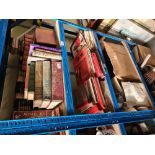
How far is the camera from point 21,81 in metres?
1.29

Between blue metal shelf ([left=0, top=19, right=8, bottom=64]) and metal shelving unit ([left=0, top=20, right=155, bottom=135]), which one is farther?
blue metal shelf ([left=0, top=19, right=8, bottom=64])

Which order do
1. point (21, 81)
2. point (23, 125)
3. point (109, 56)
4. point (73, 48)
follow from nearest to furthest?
1. point (23, 125)
2. point (21, 81)
3. point (109, 56)
4. point (73, 48)

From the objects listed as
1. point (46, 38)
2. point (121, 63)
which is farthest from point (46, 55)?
point (121, 63)

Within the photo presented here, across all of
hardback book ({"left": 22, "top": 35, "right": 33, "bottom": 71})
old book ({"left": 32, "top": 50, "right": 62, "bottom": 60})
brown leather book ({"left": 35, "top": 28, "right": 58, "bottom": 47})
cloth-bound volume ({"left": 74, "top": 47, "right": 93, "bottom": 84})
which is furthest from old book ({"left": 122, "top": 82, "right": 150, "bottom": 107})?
hardback book ({"left": 22, "top": 35, "right": 33, "bottom": 71})

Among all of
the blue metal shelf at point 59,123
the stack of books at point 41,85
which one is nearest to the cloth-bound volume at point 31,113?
the stack of books at point 41,85

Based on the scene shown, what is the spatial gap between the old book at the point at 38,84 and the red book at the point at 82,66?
1.52 feet

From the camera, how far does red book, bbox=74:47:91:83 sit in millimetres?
1472

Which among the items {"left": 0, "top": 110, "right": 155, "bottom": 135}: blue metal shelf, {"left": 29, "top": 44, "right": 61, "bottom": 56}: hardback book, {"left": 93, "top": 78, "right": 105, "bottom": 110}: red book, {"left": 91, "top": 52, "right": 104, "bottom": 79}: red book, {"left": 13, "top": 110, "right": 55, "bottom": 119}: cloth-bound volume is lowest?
{"left": 0, "top": 110, "right": 155, "bottom": 135}: blue metal shelf

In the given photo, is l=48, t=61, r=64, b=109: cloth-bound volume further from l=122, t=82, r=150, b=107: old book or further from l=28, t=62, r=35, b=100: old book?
l=122, t=82, r=150, b=107: old book

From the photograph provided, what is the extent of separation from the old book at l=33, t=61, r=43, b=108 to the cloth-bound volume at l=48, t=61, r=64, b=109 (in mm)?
85
